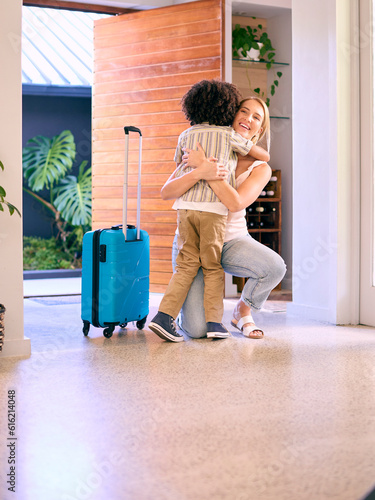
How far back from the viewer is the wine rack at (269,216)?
205 inches

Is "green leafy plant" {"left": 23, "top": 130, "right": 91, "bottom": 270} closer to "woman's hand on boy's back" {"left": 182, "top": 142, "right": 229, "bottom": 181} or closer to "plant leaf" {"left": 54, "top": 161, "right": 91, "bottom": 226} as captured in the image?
"plant leaf" {"left": 54, "top": 161, "right": 91, "bottom": 226}

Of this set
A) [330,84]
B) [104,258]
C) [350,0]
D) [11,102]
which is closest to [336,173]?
[330,84]

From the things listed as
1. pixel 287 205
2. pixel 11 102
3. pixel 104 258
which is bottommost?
pixel 104 258

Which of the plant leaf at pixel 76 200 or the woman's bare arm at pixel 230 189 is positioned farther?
the plant leaf at pixel 76 200

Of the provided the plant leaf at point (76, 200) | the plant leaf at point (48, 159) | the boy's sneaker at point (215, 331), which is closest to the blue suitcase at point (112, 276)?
the boy's sneaker at point (215, 331)

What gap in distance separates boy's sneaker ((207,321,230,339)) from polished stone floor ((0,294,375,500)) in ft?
0.23

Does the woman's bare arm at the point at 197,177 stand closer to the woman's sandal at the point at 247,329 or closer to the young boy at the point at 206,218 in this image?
the young boy at the point at 206,218

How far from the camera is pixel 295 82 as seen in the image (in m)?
3.92

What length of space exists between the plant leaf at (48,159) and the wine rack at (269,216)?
10.1 ft

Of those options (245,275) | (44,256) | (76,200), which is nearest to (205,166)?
(245,275)

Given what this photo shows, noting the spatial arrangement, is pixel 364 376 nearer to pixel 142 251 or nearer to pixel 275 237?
pixel 142 251

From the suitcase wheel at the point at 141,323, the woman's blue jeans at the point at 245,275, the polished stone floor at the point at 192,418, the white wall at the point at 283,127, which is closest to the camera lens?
the polished stone floor at the point at 192,418

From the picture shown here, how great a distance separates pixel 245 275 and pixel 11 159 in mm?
1247

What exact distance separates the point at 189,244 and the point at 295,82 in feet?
4.58
